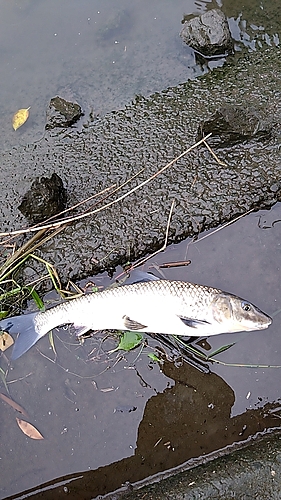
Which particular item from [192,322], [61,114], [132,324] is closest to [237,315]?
[192,322]

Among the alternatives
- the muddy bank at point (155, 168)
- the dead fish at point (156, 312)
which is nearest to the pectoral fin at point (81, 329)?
the dead fish at point (156, 312)

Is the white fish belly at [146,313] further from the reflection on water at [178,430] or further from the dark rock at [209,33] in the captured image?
the dark rock at [209,33]

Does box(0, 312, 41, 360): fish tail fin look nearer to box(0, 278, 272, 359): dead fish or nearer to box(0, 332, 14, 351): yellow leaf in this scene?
box(0, 278, 272, 359): dead fish

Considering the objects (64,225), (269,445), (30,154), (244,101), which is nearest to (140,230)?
(64,225)

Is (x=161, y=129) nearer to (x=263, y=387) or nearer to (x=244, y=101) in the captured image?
(x=244, y=101)

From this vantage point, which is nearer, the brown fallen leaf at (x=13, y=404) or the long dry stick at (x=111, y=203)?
the brown fallen leaf at (x=13, y=404)

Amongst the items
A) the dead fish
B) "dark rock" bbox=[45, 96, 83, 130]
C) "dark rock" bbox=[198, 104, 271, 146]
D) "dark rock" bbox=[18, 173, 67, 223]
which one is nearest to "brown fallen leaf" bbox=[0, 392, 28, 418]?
the dead fish
